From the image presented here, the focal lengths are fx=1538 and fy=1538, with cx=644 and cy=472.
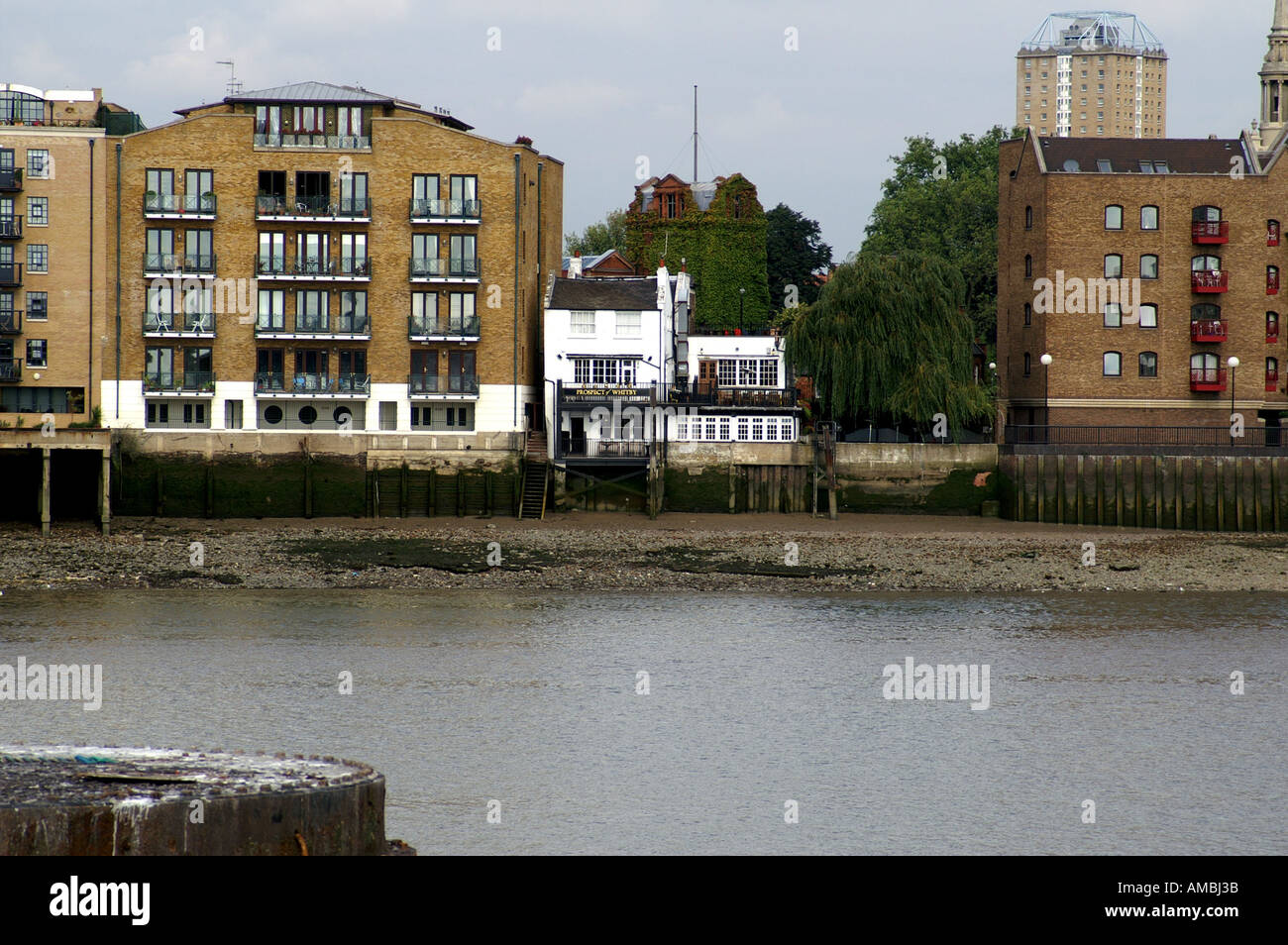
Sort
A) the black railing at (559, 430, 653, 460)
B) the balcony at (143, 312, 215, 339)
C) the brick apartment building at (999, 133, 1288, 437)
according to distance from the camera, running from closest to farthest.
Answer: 1. the black railing at (559, 430, 653, 460)
2. the balcony at (143, 312, 215, 339)
3. the brick apartment building at (999, 133, 1288, 437)

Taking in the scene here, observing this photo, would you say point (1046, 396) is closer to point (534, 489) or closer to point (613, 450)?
point (613, 450)

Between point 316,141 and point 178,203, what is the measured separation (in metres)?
6.23

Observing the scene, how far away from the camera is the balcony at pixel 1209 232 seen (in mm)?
68562

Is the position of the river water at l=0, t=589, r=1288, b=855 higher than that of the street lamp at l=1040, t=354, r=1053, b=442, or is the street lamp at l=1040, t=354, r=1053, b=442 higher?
the street lamp at l=1040, t=354, r=1053, b=442

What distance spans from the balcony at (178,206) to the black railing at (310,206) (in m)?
1.98

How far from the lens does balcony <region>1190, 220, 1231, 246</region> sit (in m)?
68.6

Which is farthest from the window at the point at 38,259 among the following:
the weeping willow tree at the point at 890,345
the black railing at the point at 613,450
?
the weeping willow tree at the point at 890,345

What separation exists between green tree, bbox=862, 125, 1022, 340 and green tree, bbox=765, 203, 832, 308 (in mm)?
3809

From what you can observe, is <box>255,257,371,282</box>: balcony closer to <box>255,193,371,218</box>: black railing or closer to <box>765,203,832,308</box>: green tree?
<box>255,193,371,218</box>: black railing

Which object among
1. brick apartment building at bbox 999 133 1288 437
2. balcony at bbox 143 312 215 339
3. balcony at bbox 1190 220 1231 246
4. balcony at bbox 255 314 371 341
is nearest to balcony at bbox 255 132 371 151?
balcony at bbox 255 314 371 341

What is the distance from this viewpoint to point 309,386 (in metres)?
64.4

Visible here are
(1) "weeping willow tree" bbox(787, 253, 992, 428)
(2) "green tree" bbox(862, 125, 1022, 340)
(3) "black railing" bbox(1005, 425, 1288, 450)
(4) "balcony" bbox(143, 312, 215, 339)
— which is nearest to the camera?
(3) "black railing" bbox(1005, 425, 1288, 450)

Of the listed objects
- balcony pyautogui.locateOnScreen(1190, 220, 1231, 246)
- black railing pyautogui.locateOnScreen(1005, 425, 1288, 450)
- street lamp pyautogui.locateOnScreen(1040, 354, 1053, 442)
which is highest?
balcony pyautogui.locateOnScreen(1190, 220, 1231, 246)

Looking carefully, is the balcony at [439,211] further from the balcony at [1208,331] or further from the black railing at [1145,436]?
the balcony at [1208,331]
